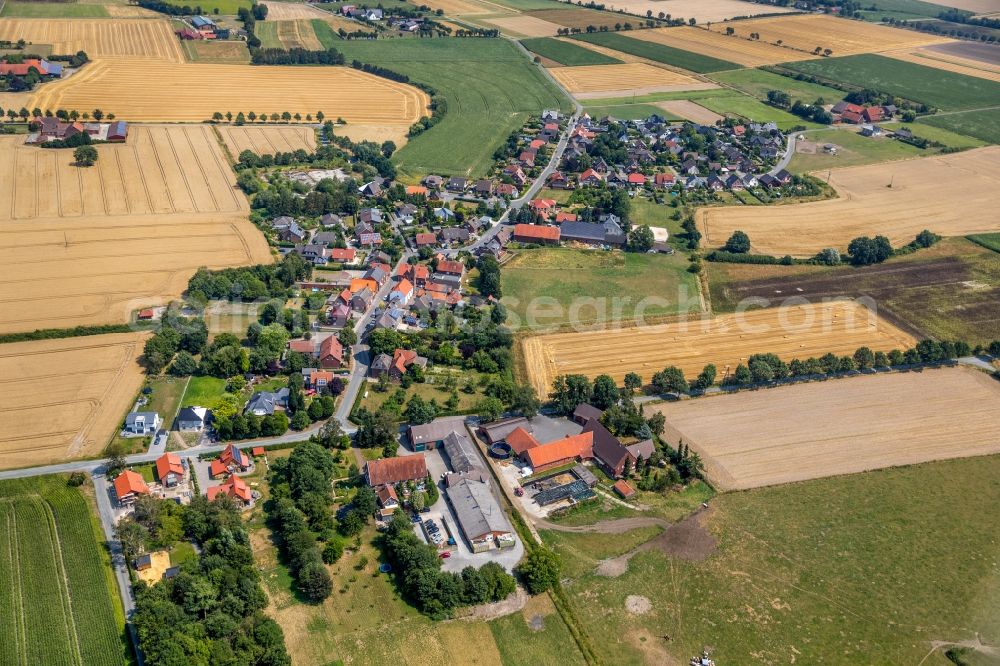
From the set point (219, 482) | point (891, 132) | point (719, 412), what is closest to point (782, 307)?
point (719, 412)

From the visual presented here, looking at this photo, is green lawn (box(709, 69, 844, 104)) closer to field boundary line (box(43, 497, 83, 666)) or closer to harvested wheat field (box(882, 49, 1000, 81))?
harvested wheat field (box(882, 49, 1000, 81))

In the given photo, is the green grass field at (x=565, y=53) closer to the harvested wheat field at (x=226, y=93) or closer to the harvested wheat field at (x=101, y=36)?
the harvested wheat field at (x=226, y=93)

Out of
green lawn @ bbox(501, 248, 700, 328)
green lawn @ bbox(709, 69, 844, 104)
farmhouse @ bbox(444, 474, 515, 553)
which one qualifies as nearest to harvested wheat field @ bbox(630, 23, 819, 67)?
green lawn @ bbox(709, 69, 844, 104)

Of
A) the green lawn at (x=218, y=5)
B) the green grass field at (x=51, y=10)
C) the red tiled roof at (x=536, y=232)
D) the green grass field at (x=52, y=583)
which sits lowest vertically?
the green grass field at (x=52, y=583)

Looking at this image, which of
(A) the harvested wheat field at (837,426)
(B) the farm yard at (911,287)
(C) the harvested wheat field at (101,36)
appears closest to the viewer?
(A) the harvested wheat field at (837,426)

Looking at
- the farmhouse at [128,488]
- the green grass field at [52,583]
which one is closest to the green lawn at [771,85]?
the farmhouse at [128,488]

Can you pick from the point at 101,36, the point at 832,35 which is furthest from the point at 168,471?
the point at 832,35

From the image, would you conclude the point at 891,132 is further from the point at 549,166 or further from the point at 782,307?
the point at 782,307
